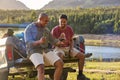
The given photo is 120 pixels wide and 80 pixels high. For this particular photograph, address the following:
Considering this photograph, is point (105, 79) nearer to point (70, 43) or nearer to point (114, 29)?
point (70, 43)

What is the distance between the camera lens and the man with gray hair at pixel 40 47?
692 centimetres

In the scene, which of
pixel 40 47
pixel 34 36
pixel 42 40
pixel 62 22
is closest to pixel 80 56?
pixel 62 22

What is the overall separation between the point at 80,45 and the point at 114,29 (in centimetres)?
9346

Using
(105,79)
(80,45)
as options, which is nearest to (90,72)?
(105,79)

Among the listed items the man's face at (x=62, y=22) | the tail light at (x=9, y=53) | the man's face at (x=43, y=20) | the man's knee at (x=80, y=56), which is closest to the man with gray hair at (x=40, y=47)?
the man's face at (x=43, y=20)

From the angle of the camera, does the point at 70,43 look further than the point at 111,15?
No

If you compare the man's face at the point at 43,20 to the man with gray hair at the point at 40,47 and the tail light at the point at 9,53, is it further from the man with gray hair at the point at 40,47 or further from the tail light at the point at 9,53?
the tail light at the point at 9,53

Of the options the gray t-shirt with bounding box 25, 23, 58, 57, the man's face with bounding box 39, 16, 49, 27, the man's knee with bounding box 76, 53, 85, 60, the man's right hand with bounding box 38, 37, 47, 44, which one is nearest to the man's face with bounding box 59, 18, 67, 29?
the man's knee with bounding box 76, 53, 85, 60

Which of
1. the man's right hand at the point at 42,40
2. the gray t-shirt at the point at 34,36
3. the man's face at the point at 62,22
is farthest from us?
the man's face at the point at 62,22

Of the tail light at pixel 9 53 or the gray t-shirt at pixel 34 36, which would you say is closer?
the gray t-shirt at pixel 34 36

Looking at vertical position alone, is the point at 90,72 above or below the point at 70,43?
below

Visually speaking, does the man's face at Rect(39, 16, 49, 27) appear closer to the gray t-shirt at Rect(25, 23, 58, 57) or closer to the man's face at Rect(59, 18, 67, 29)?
the gray t-shirt at Rect(25, 23, 58, 57)

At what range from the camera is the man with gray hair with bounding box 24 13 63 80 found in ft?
22.7

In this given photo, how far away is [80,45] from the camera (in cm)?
888
